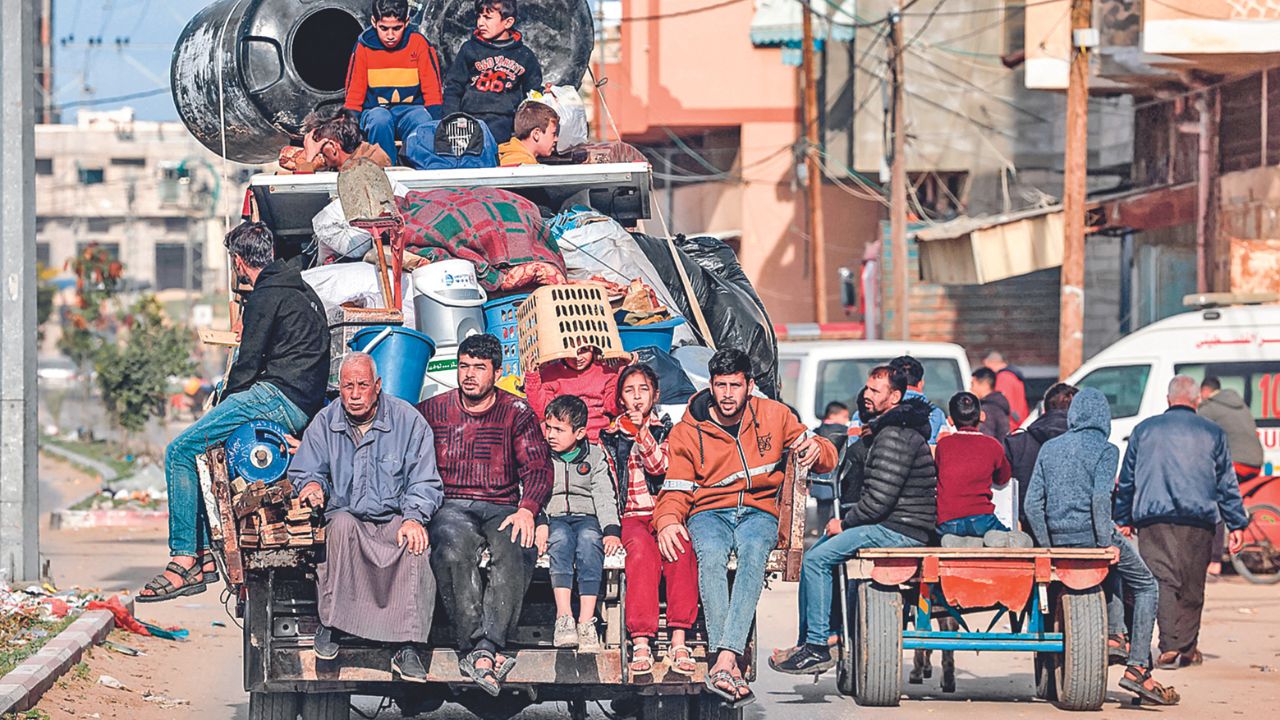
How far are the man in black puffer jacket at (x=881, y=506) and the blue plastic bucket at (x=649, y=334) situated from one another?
1.16m

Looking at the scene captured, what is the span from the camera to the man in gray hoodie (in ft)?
33.6

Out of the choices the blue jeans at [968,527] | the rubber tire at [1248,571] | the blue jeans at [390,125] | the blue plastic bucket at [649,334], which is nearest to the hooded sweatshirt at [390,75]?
the blue jeans at [390,125]

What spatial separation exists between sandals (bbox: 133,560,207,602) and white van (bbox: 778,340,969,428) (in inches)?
452

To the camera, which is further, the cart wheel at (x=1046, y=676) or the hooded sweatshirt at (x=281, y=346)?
the cart wheel at (x=1046, y=676)

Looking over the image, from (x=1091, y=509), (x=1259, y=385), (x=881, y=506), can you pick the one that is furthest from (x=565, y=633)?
(x=1259, y=385)

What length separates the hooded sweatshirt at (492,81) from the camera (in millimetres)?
11180

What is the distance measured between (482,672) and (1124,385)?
11646mm

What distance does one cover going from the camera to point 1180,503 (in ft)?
38.3

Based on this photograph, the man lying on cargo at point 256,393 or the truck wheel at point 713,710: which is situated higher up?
the man lying on cargo at point 256,393

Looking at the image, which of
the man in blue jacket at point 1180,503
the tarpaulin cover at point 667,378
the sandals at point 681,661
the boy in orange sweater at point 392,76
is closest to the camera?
the sandals at point 681,661

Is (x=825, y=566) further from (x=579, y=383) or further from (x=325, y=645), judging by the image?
(x=325, y=645)

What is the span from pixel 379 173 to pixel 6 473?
5563 mm

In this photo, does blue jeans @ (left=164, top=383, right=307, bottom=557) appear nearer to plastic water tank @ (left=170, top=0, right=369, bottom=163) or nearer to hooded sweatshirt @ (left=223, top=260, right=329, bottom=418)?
hooded sweatshirt @ (left=223, top=260, right=329, bottom=418)

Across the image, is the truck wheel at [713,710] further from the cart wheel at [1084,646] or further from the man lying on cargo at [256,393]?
the cart wheel at [1084,646]
